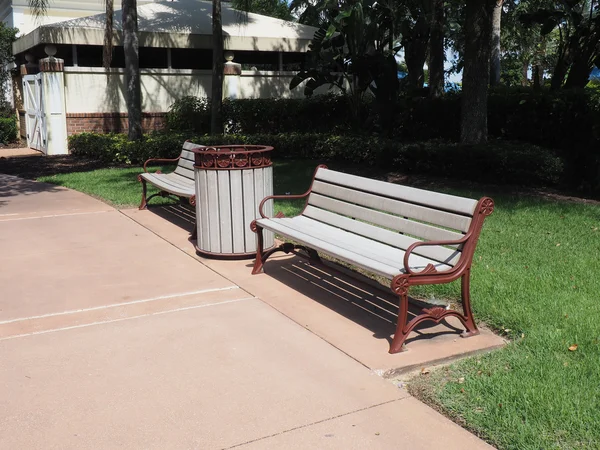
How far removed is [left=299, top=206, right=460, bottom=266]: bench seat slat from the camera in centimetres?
482

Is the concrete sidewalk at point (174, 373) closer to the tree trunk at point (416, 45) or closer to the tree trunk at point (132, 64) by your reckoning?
the tree trunk at point (132, 64)

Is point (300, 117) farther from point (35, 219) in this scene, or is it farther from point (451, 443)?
point (451, 443)

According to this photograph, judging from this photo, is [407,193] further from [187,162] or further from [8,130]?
[8,130]

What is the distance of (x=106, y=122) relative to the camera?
1892 cm

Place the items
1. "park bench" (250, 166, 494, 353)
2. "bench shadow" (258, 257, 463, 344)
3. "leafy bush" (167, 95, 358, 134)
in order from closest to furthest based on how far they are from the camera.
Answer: "park bench" (250, 166, 494, 353) → "bench shadow" (258, 257, 463, 344) → "leafy bush" (167, 95, 358, 134)

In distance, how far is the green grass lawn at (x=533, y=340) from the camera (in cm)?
353

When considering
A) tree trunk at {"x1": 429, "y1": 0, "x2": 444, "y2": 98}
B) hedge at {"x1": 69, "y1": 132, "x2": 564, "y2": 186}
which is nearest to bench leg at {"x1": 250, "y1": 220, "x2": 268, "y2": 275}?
hedge at {"x1": 69, "y1": 132, "x2": 564, "y2": 186}

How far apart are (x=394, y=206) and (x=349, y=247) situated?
0.48 meters

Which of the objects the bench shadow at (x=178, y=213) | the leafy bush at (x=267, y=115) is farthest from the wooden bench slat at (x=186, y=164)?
the leafy bush at (x=267, y=115)

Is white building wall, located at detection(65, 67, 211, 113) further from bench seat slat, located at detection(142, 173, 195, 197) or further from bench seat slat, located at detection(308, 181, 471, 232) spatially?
bench seat slat, located at detection(308, 181, 471, 232)

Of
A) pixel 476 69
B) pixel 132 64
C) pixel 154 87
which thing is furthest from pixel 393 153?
pixel 154 87

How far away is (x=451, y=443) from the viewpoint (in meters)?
3.42

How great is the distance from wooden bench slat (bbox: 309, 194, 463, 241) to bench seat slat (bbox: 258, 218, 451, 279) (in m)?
0.17

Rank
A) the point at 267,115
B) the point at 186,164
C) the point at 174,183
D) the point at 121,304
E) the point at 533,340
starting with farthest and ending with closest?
the point at 267,115 < the point at 186,164 < the point at 174,183 < the point at 121,304 < the point at 533,340
